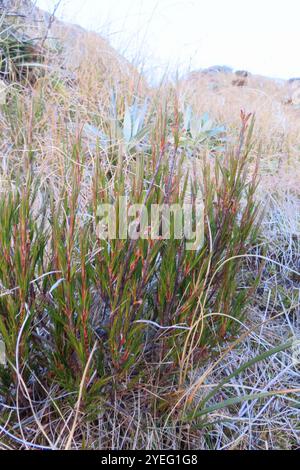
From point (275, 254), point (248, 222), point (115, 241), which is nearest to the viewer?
point (115, 241)

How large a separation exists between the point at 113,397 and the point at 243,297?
456 mm

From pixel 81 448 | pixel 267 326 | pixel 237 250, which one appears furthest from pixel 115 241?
Result: pixel 267 326

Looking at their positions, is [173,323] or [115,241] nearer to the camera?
[115,241]

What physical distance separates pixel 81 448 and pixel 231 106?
3.27 meters

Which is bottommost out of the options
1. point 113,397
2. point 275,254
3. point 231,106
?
point 113,397

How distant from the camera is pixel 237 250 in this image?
1259 mm

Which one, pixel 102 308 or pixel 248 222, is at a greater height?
pixel 248 222

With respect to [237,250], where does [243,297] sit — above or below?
below
